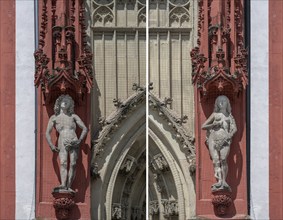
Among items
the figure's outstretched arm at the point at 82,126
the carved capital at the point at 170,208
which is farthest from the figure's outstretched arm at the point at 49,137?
the carved capital at the point at 170,208

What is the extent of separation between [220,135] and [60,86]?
8.16ft

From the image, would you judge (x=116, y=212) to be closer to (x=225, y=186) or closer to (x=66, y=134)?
(x=66, y=134)

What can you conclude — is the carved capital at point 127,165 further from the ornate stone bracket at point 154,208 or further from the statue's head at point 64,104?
the statue's head at point 64,104

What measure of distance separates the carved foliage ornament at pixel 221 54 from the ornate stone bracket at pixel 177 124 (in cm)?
73

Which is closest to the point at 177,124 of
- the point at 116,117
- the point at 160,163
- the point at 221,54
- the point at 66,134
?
the point at 160,163

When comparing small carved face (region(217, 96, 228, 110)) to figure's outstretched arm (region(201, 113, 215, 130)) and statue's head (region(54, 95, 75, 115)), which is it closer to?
figure's outstretched arm (region(201, 113, 215, 130))

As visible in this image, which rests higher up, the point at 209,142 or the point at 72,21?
the point at 72,21

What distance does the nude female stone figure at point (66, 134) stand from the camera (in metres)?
25.5

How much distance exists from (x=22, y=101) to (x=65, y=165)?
1.39 metres
